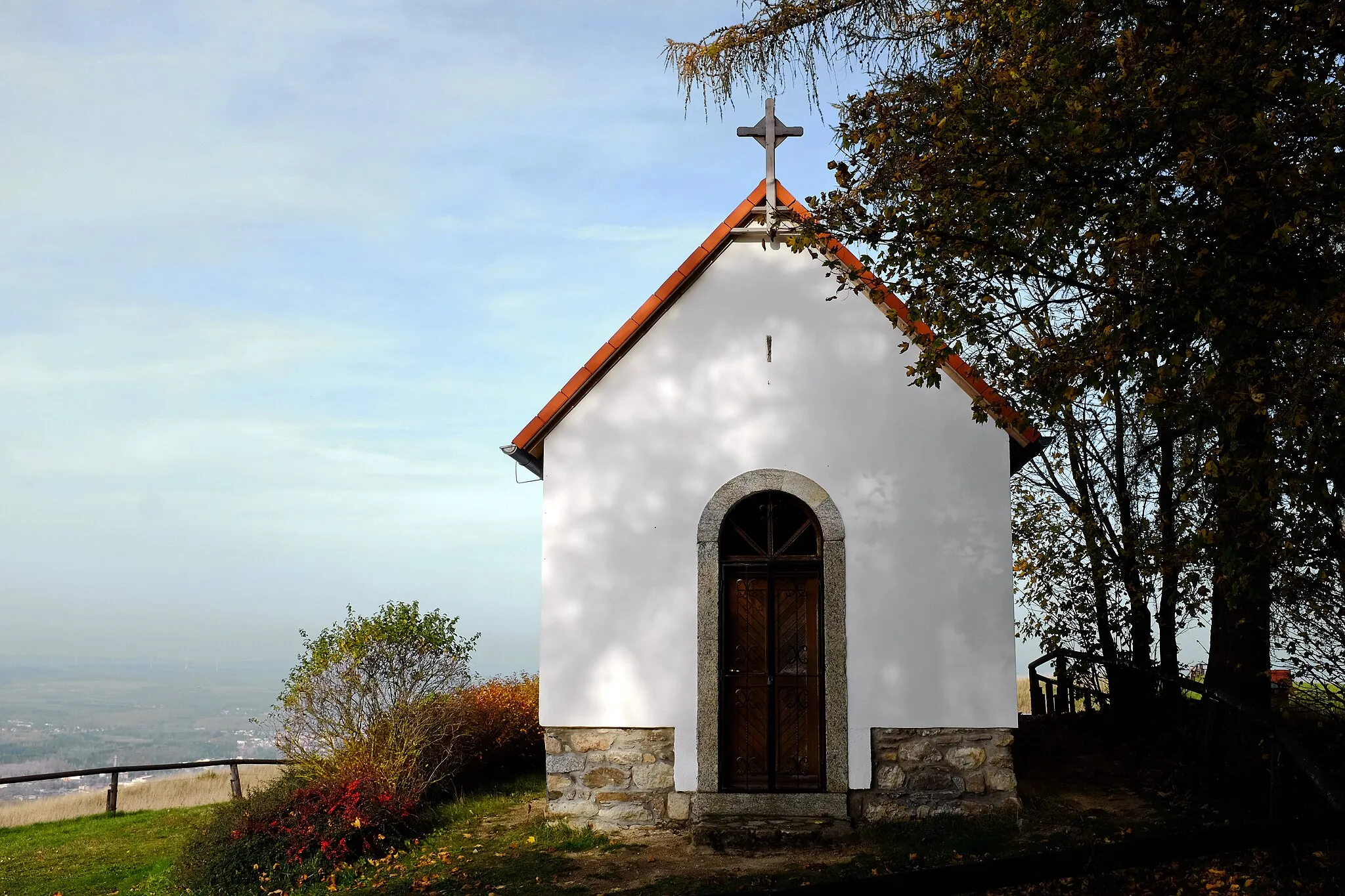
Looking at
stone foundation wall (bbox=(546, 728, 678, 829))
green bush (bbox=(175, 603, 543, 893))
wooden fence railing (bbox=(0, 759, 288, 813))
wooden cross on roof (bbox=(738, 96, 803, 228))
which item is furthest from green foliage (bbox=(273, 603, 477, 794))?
wooden cross on roof (bbox=(738, 96, 803, 228))

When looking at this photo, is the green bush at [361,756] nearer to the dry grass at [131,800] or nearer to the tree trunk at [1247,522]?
the dry grass at [131,800]

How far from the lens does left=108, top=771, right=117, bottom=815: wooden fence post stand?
14594mm

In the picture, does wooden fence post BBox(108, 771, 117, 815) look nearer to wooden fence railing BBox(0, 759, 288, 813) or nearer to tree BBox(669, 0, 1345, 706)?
wooden fence railing BBox(0, 759, 288, 813)

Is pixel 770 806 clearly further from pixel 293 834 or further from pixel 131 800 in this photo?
pixel 131 800

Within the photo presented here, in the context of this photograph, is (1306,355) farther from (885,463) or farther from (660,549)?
(660,549)

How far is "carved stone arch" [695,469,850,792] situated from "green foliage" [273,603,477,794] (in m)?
3.34

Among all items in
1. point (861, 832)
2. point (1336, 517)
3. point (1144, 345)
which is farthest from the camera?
point (861, 832)

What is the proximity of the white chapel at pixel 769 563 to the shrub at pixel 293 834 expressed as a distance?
1.85 metres

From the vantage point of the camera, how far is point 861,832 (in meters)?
8.75

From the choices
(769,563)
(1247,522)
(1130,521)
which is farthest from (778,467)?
(1130,521)

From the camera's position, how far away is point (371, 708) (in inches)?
430

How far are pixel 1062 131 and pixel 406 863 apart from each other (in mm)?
7986

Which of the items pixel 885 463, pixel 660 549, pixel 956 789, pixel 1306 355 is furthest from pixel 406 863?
pixel 1306 355

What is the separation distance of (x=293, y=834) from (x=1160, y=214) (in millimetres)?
8763
